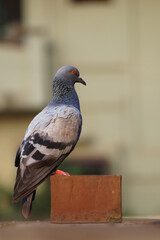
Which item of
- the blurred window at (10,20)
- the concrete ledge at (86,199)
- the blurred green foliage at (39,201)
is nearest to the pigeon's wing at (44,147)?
the concrete ledge at (86,199)

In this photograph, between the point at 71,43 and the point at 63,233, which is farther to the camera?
the point at 71,43

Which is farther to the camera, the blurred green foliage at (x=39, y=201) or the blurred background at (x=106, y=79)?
the blurred background at (x=106, y=79)

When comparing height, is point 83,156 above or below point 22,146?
below

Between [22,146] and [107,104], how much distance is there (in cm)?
1108

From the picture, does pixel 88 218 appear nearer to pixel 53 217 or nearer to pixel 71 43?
pixel 53 217

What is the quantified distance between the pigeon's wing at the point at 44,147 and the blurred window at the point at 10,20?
33.6ft

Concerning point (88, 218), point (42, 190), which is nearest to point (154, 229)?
point (88, 218)

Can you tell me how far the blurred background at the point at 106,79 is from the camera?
15594 millimetres

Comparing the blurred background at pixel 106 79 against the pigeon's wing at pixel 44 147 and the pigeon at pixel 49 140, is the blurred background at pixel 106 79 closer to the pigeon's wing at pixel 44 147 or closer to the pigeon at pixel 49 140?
the pigeon at pixel 49 140

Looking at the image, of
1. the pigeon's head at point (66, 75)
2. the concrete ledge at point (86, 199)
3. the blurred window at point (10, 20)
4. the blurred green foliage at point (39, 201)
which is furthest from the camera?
the blurred window at point (10, 20)

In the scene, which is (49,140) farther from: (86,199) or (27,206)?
(86,199)

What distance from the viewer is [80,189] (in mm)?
3902

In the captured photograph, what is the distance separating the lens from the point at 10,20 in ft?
53.6

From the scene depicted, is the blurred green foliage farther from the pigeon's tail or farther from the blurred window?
the pigeon's tail
